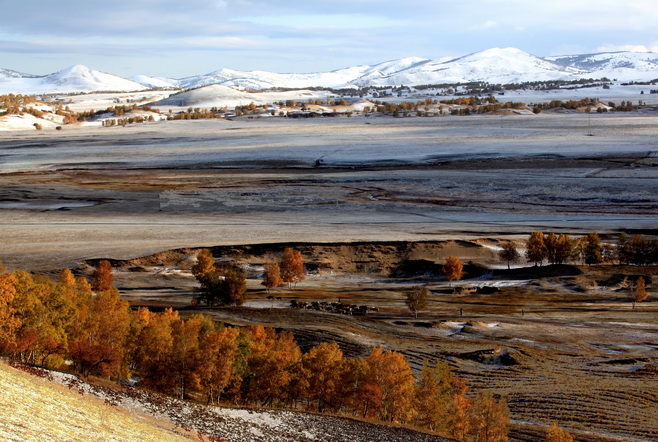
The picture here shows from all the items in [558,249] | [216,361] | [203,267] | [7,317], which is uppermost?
[7,317]

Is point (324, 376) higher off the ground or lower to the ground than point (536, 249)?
lower

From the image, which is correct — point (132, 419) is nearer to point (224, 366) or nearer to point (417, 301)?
point (224, 366)

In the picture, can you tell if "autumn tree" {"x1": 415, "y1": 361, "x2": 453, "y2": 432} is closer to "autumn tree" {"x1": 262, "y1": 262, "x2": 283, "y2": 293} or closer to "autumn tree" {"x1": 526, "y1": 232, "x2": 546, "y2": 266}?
"autumn tree" {"x1": 262, "y1": 262, "x2": 283, "y2": 293}

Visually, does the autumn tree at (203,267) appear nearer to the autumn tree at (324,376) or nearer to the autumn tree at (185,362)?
the autumn tree at (185,362)

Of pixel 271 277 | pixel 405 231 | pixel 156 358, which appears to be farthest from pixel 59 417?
pixel 405 231

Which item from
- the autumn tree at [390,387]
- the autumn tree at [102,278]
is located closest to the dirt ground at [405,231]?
the autumn tree at [102,278]

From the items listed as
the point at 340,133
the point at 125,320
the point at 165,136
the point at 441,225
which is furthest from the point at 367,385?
the point at 165,136
